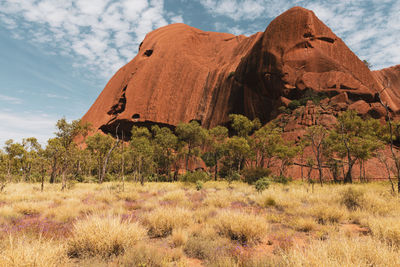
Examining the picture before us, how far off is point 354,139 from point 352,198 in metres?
24.2

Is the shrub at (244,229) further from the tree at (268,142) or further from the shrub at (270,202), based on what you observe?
the tree at (268,142)

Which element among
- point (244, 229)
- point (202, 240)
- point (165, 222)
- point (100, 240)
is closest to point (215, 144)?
point (165, 222)

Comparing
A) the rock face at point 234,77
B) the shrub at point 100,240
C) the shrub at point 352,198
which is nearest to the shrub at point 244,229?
the shrub at point 100,240

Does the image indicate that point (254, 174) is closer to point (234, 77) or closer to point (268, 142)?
point (268, 142)

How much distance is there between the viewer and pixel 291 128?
3975 cm

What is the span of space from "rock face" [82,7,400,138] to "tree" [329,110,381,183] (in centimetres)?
545

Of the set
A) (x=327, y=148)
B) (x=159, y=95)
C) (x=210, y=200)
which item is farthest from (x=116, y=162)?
(x=327, y=148)

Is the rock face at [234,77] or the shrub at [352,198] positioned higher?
the rock face at [234,77]

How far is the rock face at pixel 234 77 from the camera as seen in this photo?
137 ft

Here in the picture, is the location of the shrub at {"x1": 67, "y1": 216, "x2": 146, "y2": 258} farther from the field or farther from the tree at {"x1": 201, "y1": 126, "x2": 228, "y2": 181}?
the tree at {"x1": 201, "y1": 126, "x2": 228, "y2": 181}

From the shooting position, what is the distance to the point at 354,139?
28500 millimetres

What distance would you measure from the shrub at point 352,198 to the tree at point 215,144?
3113 cm

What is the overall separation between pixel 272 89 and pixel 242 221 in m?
44.2

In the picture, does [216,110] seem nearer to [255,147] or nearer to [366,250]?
[255,147]
